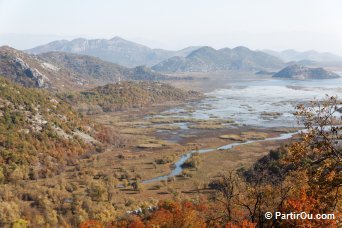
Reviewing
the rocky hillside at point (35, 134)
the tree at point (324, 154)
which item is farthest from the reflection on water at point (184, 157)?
the tree at point (324, 154)

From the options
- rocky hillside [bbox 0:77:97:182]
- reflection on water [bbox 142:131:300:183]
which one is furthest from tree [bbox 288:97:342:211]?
rocky hillside [bbox 0:77:97:182]

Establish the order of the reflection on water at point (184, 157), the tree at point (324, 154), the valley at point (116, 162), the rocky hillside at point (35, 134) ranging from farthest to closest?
1. the rocky hillside at point (35, 134)
2. the reflection on water at point (184, 157)
3. the valley at point (116, 162)
4. the tree at point (324, 154)

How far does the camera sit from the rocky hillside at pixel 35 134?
88188 millimetres

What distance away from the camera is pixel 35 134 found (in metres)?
105

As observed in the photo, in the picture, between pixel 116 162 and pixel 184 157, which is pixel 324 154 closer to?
pixel 116 162

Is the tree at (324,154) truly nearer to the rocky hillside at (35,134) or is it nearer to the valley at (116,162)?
the valley at (116,162)

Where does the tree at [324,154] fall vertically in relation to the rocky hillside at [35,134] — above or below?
above

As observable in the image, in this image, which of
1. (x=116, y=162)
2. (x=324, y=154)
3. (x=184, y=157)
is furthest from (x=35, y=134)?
(x=324, y=154)

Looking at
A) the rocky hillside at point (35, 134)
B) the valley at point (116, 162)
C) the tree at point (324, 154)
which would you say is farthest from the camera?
the rocky hillside at point (35, 134)

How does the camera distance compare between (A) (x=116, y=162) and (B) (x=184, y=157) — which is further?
(B) (x=184, y=157)

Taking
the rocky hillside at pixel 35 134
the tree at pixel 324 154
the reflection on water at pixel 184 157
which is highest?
the tree at pixel 324 154

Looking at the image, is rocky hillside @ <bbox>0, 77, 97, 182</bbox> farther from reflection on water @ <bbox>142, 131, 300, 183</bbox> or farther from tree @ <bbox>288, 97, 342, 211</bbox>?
tree @ <bbox>288, 97, 342, 211</bbox>

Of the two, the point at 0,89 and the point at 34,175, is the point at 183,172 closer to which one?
the point at 34,175

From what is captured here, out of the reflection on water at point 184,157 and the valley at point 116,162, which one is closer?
the valley at point 116,162
